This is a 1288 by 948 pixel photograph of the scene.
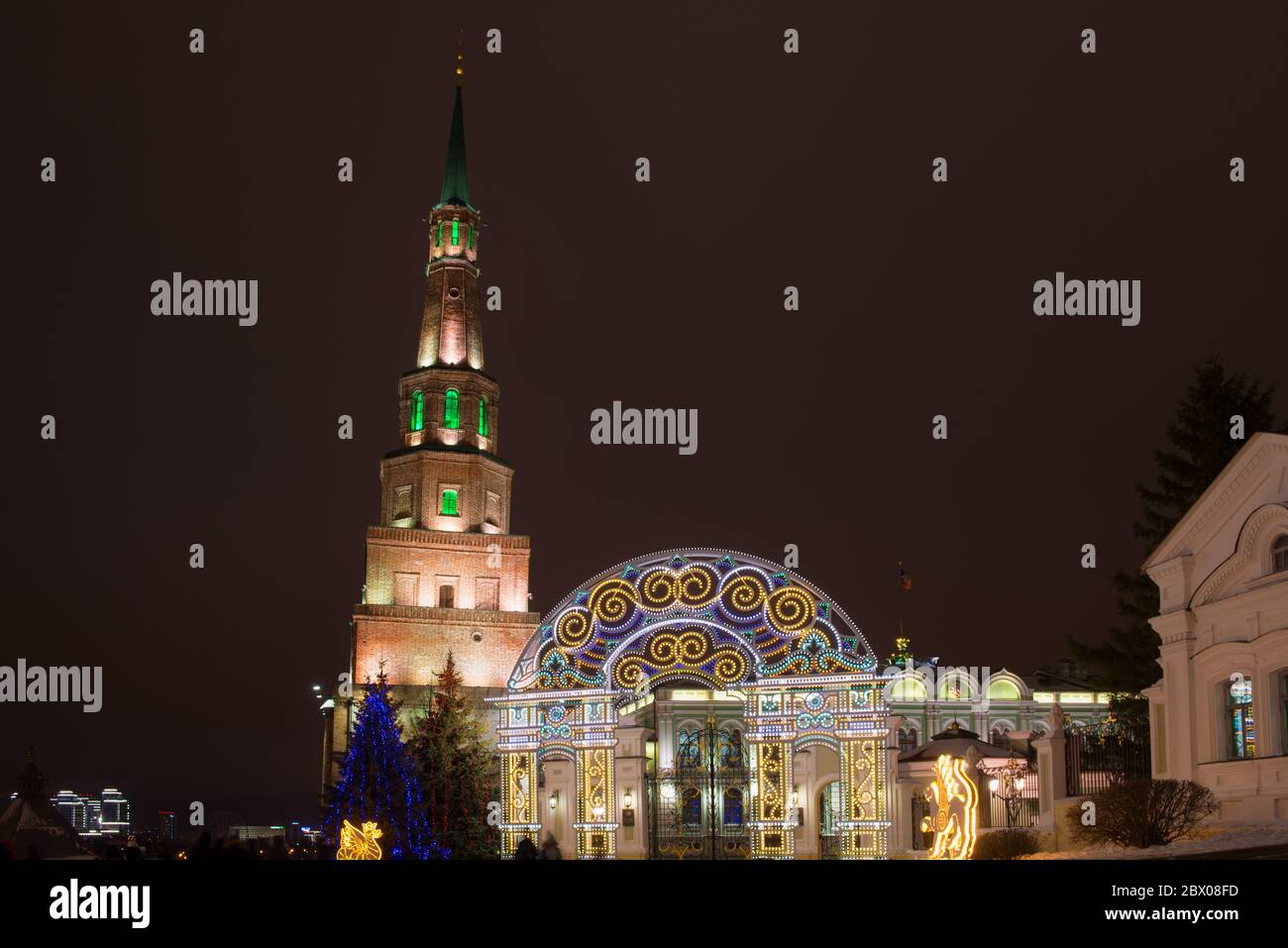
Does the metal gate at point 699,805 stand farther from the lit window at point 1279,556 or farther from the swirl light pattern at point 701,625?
the lit window at point 1279,556

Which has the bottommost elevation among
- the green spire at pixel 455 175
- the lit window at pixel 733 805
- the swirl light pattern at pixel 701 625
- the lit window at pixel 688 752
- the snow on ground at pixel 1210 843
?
the lit window at pixel 733 805

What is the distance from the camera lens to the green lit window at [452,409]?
70688mm

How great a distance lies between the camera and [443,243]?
74.8m

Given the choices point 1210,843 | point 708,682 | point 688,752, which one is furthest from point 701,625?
point 1210,843

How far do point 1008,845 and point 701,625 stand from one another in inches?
563

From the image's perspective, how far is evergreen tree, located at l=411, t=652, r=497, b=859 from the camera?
42.1 meters

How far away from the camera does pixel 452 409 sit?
233 ft

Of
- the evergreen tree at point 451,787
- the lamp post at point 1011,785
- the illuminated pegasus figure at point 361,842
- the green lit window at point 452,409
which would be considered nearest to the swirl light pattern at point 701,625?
the evergreen tree at point 451,787

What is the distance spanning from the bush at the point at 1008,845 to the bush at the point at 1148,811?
3020mm

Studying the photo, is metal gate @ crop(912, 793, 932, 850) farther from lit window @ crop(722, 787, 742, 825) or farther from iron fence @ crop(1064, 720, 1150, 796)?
lit window @ crop(722, 787, 742, 825)

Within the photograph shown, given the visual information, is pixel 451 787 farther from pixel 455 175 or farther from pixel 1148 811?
pixel 455 175

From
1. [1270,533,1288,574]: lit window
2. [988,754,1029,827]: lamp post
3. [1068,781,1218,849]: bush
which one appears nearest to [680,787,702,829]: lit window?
[988,754,1029,827]: lamp post
